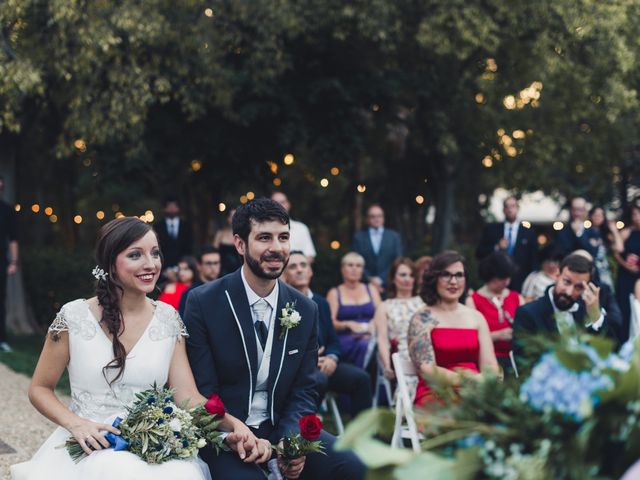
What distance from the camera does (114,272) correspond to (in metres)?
4.32

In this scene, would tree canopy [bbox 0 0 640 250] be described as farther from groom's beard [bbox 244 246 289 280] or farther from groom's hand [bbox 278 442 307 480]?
groom's hand [bbox 278 442 307 480]

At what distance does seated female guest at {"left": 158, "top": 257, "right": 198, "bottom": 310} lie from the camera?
917 cm

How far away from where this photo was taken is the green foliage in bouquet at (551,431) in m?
2.28

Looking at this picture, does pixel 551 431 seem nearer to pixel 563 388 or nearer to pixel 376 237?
pixel 563 388

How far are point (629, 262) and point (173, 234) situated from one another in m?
5.77

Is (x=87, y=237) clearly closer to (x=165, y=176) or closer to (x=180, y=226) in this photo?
(x=165, y=176)

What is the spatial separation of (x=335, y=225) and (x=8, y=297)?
12812 millimetres

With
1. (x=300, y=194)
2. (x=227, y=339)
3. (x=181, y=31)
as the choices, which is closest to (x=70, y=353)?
(x=227, y=339)

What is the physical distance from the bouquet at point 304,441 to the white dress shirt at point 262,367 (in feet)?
0.90

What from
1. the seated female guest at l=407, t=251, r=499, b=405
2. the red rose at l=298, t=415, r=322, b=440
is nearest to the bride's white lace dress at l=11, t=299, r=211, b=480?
the red rose at l=298, t=415, r=322, b=440

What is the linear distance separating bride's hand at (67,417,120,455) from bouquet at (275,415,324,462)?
2.64 feet

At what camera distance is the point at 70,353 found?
13.9 ft

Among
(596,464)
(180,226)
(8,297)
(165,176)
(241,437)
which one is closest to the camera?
(596,464)

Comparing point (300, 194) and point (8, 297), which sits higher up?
point (300, 194)
